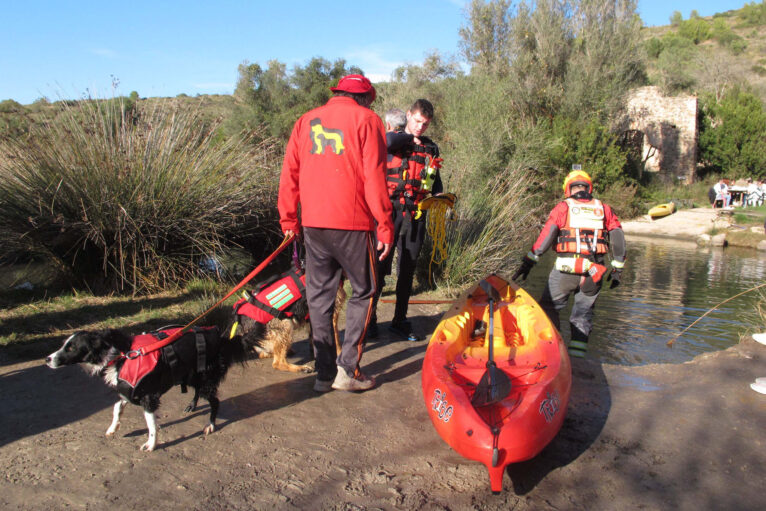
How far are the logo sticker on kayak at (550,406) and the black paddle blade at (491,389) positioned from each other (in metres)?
0.26

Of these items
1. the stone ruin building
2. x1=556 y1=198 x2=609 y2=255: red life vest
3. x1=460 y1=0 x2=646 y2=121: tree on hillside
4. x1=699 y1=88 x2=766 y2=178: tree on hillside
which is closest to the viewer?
x1=556 y1=198 x2=609 y2=255: red life vest

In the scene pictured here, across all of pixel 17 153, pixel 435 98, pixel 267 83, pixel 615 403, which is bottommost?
pixel 615 403

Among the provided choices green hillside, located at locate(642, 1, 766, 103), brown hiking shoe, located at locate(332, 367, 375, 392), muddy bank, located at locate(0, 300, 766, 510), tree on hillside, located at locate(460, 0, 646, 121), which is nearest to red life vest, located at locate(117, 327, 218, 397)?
muddy bank, located at locate(0, 300, 766, 510)

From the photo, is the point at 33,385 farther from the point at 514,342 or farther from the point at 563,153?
the point at 563,153

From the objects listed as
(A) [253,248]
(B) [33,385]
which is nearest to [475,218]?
(A) [253,248]

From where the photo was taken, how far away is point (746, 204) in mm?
25906

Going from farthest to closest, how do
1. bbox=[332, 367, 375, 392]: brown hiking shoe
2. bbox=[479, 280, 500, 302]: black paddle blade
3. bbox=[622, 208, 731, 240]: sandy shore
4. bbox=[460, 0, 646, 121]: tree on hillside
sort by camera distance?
bbox=[460, 0, 646, 121]: tree on hillside, bbox=[622, 208, 731, 240]: sandy shore, bbox=[479, 280, 500, 302]: black paddle blade, bbox=[332, 367, 375, 392]: brown hiking shoe

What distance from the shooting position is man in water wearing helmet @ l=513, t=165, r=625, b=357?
502 centimetres

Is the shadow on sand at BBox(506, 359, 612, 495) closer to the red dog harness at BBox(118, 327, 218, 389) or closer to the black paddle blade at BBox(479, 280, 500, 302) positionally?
the black paddle blade at BBox(479, 280, 500, 302)

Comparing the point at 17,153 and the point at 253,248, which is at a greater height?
the point at 17,153

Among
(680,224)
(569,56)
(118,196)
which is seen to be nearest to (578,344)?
(118,196)

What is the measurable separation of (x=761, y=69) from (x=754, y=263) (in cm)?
6061

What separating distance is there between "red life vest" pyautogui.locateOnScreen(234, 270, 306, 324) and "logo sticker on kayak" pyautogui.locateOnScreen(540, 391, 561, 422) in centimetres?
200

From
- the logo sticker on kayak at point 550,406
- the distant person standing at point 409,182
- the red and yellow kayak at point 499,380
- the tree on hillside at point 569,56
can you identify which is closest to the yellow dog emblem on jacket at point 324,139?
the distant person standing at point 409,182
